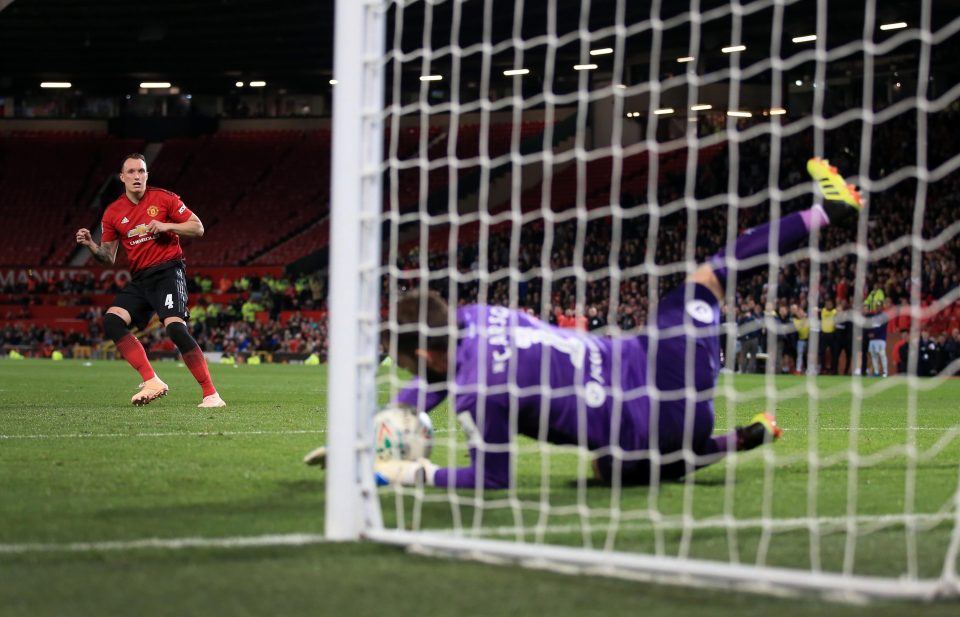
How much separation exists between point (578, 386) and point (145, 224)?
17.5 ft

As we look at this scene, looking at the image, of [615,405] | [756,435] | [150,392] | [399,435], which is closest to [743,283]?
[150,392]

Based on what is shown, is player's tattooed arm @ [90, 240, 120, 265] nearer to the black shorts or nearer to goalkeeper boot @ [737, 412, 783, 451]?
the black shorts

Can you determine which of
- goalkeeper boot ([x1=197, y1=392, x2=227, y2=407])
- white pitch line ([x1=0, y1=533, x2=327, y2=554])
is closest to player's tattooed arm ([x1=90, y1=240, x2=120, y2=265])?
goalkeeper boot ([x1=197, y1=392, x2=227, y2=407])

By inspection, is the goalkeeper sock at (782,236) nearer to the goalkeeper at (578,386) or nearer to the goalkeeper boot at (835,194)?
the goalkeeper at (578,386)

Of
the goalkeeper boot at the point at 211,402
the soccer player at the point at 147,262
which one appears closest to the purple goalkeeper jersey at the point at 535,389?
the soccer player at the point at 147,262

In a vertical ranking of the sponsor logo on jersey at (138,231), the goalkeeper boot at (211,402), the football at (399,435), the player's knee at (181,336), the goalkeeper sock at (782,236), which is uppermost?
the sponsor logo on jersey at (138,231)

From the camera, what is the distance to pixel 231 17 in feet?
97.3

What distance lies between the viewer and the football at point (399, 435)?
4.63m

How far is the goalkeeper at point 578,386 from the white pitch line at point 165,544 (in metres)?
0.81

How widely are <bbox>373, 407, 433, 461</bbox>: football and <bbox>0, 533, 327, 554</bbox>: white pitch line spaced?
102 centimetres

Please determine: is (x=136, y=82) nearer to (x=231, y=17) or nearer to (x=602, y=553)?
(x=231, y=17)

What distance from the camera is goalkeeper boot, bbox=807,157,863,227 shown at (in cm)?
543

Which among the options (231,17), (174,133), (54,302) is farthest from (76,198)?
(231,17)

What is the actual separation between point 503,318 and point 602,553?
1.47 m
